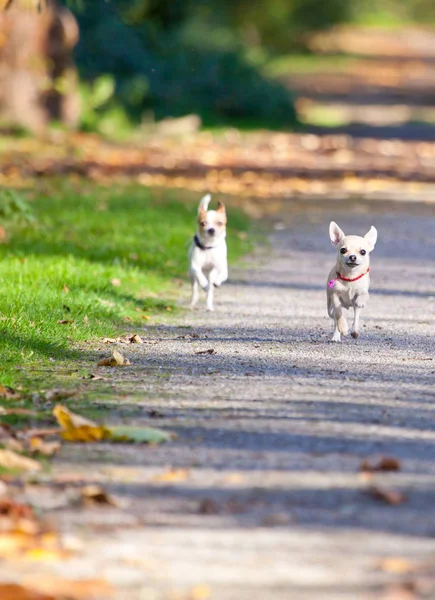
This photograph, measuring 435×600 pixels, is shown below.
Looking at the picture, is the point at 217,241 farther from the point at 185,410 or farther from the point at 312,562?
the point at 312,562

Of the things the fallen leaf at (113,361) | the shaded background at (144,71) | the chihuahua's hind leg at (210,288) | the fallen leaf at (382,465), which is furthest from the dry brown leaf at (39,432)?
the shaded background at (144,71)

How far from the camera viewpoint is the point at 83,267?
1090cm

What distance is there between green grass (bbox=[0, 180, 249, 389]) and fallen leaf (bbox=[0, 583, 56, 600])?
9.36 ft

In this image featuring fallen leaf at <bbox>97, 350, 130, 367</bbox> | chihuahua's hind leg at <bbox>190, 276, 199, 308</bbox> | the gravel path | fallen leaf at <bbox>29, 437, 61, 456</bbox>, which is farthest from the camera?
chihuahua's hind leg at <bbox>190, 276, 199, 308</bbox>

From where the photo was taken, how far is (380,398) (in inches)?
266

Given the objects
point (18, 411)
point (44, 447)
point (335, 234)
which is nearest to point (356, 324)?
point (335, 234)

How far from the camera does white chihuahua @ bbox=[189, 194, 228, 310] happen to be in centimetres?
898

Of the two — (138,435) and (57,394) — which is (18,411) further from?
(138,435)

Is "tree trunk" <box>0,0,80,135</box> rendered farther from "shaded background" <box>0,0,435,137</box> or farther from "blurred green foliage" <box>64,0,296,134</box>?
"blurred green foliage" <box>64,0,296,134</box>

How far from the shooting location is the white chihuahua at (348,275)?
8.13 metres

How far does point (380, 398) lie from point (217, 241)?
264cm

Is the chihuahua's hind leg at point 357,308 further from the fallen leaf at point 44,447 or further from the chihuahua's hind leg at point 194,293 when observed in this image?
the fallen leaf at point 44,447

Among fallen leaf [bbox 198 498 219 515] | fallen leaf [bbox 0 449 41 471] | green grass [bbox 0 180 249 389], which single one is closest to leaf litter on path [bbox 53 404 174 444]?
fallen leaf [bbox 0 449 41 471]

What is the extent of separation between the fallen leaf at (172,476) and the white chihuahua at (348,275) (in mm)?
2950
